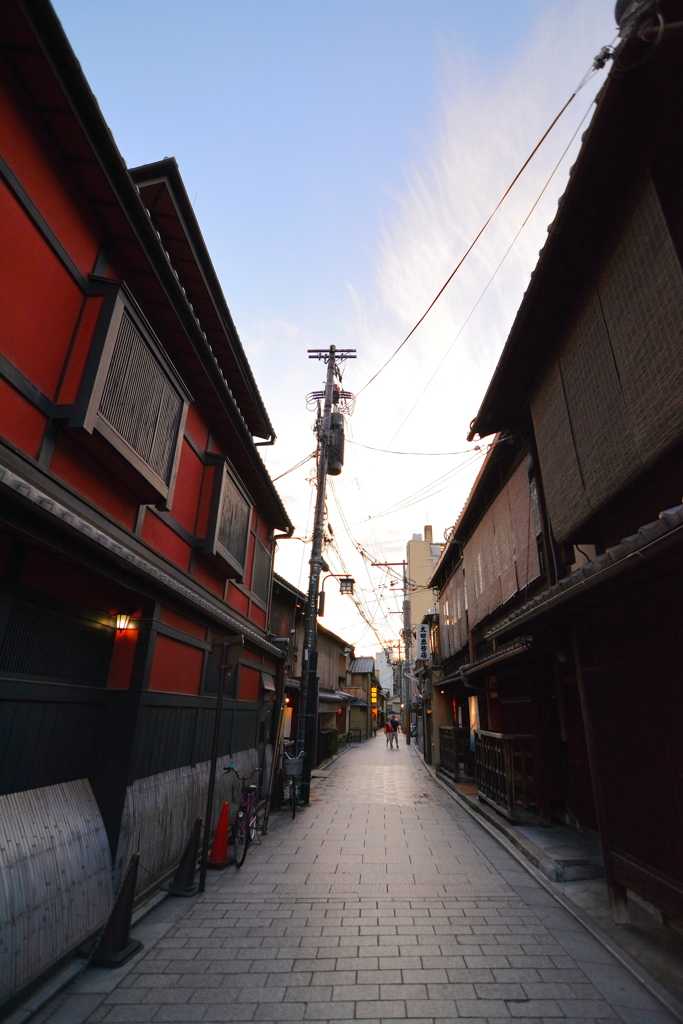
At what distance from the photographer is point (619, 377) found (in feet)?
18.5

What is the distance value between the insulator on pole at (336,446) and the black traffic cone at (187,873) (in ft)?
39.7

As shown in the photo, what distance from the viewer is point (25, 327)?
456 centimetres

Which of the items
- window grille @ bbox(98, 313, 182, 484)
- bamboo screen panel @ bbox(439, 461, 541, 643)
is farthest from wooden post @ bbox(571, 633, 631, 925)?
window grille @ bbox(98, 313, 182, 484)

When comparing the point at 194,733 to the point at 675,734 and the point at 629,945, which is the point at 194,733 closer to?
the point at 629,945

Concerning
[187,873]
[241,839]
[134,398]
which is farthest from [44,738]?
[241,839]

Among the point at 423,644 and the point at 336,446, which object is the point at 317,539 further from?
the point at 423,644

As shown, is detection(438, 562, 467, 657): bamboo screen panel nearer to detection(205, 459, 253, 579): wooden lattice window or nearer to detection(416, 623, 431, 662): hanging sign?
detection(416, 623, 431, 662): hanging sign

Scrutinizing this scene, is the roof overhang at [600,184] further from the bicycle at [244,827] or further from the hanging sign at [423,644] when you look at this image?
the hanging sign at [423,644]

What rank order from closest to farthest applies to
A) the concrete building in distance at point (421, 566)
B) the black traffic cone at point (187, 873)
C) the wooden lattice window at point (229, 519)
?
the black traffic cone at point (187, 873), the wooden lattice window at point (229, 519), the concrete building in distance at point (421, 566)

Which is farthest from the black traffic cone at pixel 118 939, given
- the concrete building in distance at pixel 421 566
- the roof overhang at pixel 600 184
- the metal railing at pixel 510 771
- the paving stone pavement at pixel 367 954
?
the concrete building in distance at pixel 421 566

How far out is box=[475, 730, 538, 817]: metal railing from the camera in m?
10.3

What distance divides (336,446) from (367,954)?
13.8 m

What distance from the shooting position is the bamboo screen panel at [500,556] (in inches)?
386

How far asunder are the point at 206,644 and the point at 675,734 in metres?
7.15
